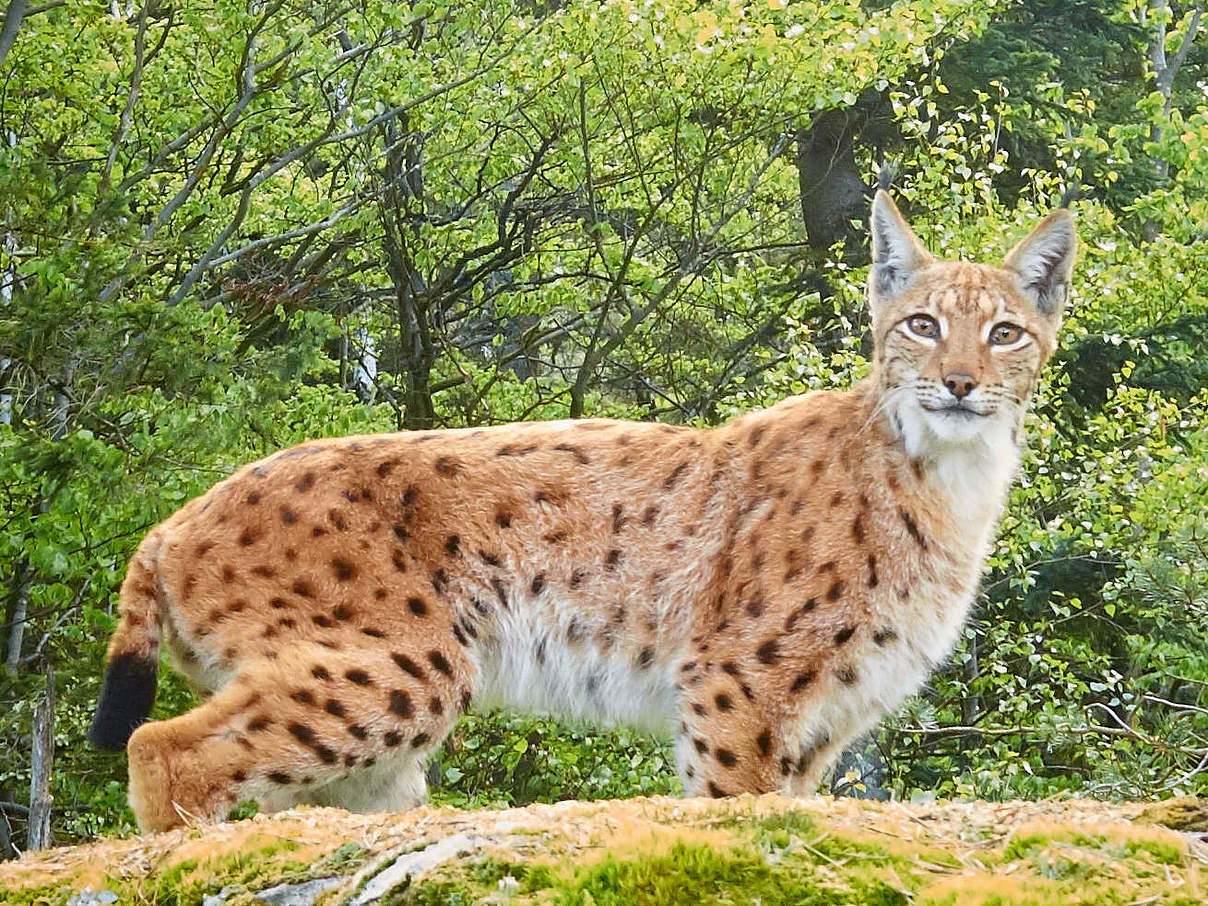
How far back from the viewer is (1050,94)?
14055 mm

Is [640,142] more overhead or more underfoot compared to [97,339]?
more overhead

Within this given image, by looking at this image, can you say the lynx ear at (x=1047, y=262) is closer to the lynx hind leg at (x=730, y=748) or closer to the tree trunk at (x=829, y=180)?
the lynx hind leg at (x=730, y=748)

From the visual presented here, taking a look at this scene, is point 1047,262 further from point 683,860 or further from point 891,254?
point 683,860

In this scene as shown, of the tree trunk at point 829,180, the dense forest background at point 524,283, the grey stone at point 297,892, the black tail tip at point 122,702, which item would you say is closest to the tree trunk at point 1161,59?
the dense forest background at point 524,283

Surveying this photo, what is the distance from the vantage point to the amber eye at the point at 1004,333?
20.7ft

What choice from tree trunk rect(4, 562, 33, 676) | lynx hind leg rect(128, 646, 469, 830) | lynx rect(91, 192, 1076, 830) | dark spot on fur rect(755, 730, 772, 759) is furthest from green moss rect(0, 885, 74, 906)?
tree trunk rect(4, 562, 33, 676)

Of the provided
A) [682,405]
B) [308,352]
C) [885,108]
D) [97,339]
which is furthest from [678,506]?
[885,108]

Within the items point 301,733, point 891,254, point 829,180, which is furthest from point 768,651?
point 829,180

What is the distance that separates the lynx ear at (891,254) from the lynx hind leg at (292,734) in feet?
8.32

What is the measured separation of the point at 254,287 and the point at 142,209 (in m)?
1.22

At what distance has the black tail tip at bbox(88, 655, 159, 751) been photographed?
5680 millimetres

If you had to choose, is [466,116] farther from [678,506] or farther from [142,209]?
[678,506]

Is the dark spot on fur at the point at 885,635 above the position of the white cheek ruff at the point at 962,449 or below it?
below

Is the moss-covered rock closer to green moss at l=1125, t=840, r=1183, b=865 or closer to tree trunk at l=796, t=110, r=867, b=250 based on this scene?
green moss at l=1125, t=840, r=1183, b=865
